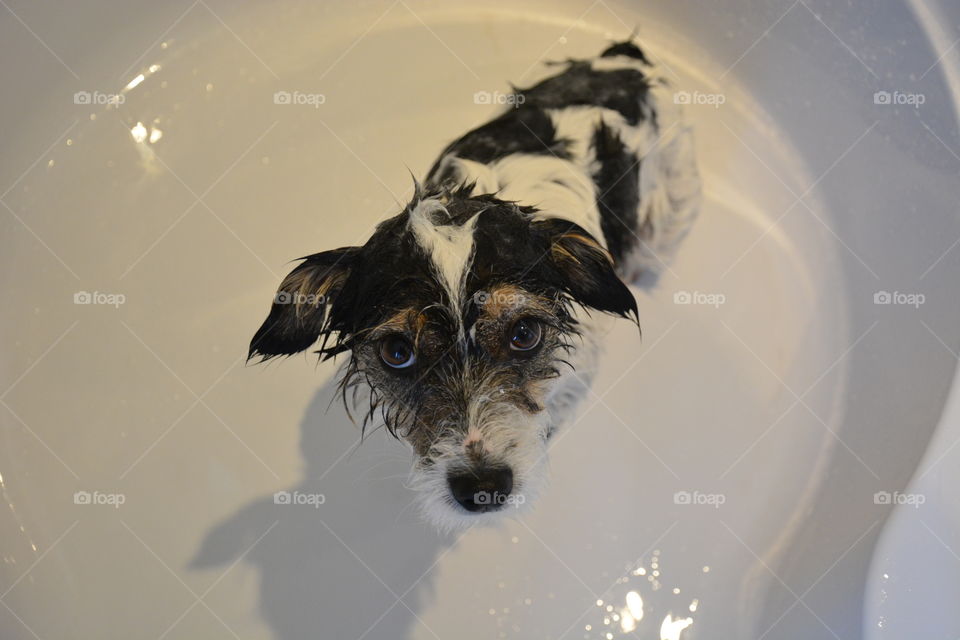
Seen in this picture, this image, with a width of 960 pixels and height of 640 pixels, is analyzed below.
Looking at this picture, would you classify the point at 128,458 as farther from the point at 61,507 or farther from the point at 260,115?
the point at 260,115

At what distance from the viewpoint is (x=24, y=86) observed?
243 centimetres

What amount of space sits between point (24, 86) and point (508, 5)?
1.75 meters

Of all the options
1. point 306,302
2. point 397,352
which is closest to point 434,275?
point 397,352

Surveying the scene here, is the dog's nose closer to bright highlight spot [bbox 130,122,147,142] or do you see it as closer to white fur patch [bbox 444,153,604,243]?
white fur patch [bbox 444,153,604,243]

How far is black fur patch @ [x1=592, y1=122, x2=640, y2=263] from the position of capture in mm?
2225

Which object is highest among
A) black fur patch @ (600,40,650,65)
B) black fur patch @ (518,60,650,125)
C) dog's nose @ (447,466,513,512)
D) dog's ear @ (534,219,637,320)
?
black fur patch @ (600,40,650,65)

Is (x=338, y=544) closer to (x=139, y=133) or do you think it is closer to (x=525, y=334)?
(x=525, y=334)

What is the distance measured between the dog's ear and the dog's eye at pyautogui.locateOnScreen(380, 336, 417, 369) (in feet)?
1.40

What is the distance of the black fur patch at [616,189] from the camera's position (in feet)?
7.30

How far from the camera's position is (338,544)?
224 centimetres

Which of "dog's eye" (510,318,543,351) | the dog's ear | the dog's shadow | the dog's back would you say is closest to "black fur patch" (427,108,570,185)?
the dog's back

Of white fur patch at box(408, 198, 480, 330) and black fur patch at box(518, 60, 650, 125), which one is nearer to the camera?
white fur patch at box(408, 198, 480, 330)

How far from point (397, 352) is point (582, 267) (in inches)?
20.7

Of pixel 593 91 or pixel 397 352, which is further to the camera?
pixel 593 91
